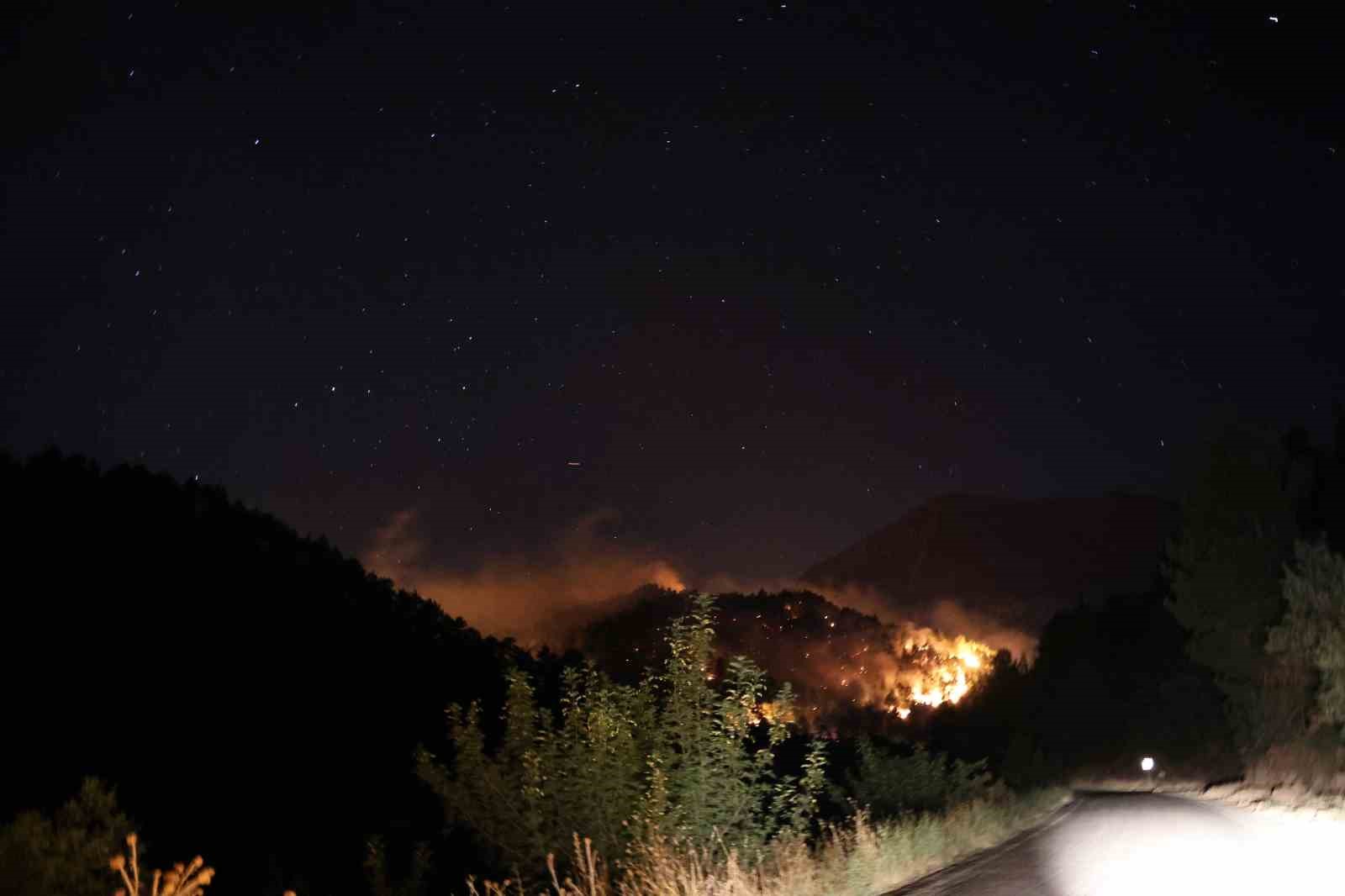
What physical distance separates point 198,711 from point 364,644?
11665mm

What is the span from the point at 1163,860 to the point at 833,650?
92432 millimetres

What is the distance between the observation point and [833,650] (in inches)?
4094

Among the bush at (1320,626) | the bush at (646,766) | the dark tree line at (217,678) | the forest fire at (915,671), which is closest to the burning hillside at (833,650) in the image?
the forest fire at (915,671)

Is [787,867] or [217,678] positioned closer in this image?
[787,867]

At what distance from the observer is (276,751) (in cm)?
2959

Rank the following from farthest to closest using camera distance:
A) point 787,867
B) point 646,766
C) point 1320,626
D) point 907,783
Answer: point 1320,626 < point 907,783 < point 646,766 < point 787,867

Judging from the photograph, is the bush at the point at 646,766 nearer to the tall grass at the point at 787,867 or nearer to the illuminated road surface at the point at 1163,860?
the tall grass at the point at 787,867

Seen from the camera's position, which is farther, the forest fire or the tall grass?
the forest fire

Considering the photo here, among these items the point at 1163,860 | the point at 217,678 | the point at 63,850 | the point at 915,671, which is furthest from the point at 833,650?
the point at 63,850

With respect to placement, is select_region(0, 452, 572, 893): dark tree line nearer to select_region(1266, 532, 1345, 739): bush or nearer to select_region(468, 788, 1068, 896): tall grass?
select_region(468, 788, 1068, 896): tall grass

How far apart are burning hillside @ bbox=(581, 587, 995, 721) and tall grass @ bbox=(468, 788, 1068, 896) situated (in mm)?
55466

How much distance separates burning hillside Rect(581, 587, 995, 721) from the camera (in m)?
76.6

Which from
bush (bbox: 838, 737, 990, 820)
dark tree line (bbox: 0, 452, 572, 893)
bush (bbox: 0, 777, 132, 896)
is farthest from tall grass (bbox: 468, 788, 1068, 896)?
dark tree line (bbox: 0, 452, 572, 893)

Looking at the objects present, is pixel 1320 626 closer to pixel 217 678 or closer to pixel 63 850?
pixel 63 850
